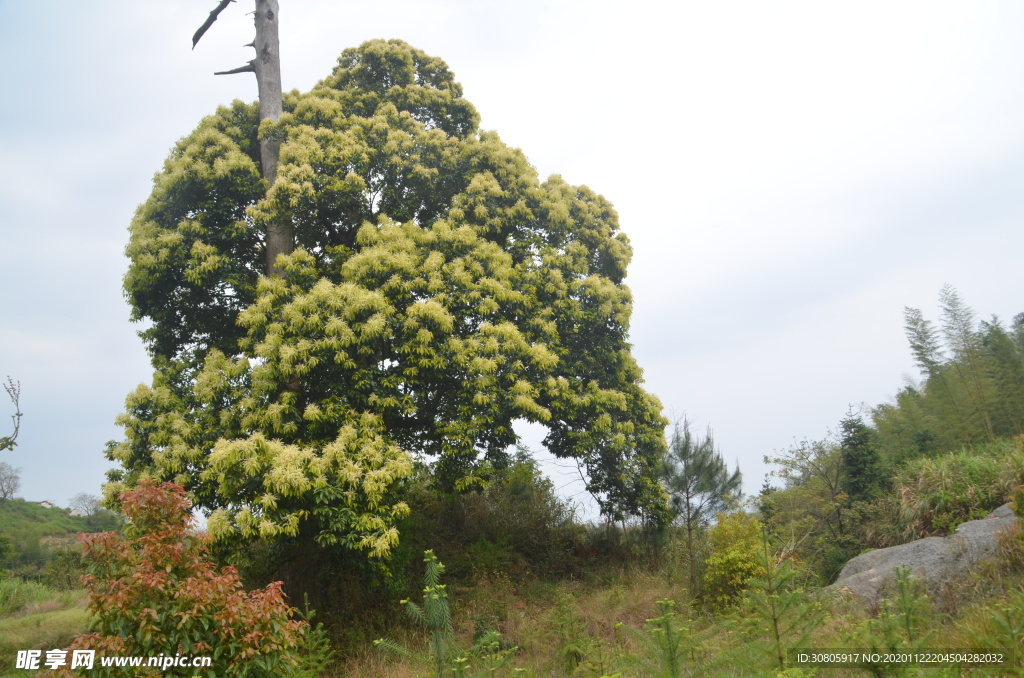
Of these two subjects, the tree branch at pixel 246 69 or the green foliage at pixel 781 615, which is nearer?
the green foliage at pixel 781 615

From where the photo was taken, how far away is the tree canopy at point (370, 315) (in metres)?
9.70

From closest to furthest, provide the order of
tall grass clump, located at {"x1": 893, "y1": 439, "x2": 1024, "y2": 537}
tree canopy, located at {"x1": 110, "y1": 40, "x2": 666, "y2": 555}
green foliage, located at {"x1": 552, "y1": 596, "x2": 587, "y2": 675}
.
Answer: green foliage, located at {"x1": 552, "y1": 596, "x2": 587, "y2": 675} < tree canopy, located at {"x1": 110, "y1": 40, "x2": 666, "y2": 555} < tall grass clump, located at {"x1": 893, "y1": 439, "x2": 1024, "y2": 537}

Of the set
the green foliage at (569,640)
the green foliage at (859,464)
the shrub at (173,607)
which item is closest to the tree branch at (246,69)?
the shrub at (173,607)

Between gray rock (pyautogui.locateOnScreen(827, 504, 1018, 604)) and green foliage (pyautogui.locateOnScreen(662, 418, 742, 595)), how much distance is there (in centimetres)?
263

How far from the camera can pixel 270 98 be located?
1380cm

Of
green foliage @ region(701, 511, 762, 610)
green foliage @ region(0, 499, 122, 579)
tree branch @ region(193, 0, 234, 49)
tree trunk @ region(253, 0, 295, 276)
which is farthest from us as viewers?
green foliage @ region(0, 499, 122, 579)

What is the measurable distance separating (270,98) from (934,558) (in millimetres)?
15228

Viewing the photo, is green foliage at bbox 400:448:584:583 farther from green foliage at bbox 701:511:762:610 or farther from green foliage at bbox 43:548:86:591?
green foliage at bbox 43:548:86:591

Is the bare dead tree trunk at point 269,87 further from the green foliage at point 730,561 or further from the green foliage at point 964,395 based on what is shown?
the green foliage at point 964,395

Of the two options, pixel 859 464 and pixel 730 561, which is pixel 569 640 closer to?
pixel 730 561

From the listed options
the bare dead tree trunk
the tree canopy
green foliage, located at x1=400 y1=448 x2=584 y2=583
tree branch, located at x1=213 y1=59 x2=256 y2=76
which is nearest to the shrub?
the tree canopy

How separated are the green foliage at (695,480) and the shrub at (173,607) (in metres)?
8.34

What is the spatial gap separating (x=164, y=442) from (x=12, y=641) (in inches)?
143

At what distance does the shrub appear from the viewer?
16.4 feet
